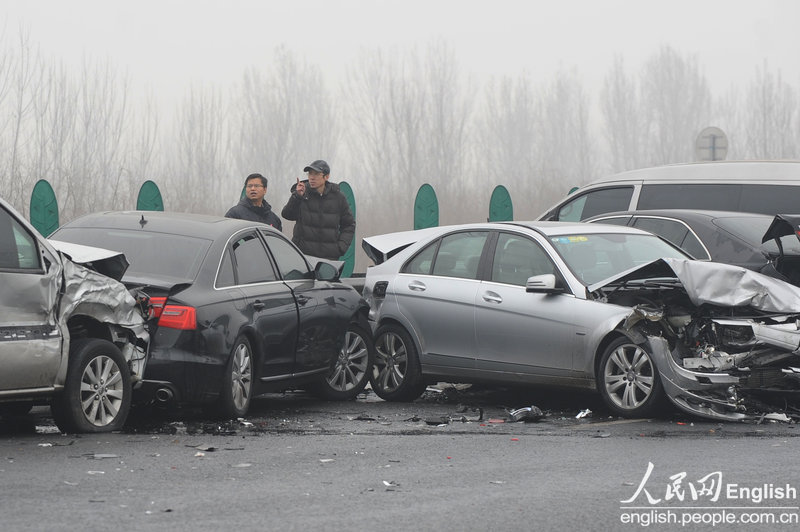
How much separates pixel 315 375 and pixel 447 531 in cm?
562

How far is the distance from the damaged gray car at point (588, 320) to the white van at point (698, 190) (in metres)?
3.45

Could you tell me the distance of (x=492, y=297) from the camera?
11.7 meters

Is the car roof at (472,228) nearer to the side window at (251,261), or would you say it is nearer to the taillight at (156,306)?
the side window at (251,261)

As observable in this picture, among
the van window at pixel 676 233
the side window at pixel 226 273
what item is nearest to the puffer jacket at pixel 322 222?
the van window at pixel 676 233

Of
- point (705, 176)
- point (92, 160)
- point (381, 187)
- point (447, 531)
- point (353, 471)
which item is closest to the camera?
point (447, 531)

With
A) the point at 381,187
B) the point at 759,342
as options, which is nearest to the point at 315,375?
the point at 759,342

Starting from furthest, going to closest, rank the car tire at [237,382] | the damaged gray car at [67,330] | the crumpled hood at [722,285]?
the crumpled hood at [722,285] → the car tire at [237,382] → the damaged gray car at [67,330]

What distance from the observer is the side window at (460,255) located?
40.0 ft

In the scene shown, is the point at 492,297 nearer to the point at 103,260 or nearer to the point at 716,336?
the point at 716,336

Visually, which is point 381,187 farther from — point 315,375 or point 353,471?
point 353,471

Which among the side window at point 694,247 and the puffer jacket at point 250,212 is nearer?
the side window at point 694,247

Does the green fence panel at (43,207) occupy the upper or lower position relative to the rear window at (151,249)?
upper

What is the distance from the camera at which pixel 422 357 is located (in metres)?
12.2

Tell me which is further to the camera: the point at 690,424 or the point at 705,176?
the point at 705,176
